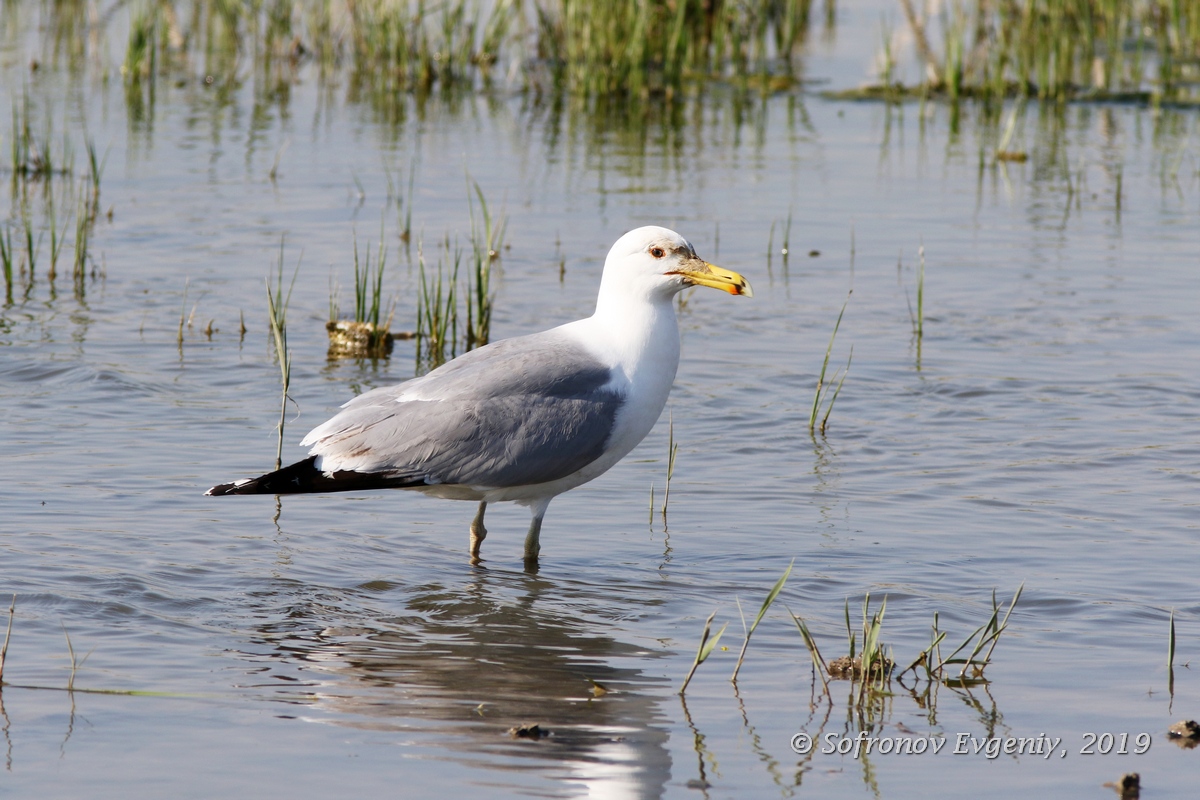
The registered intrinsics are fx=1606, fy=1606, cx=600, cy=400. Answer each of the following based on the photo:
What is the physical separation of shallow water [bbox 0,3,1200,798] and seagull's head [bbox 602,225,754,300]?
3.24ft

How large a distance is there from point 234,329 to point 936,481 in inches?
163

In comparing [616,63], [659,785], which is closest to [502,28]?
[616,63]

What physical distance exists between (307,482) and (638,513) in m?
1.55

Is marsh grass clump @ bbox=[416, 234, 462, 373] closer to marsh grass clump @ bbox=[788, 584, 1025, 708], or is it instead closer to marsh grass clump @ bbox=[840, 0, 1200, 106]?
marsh grass clump @ bbox=[788, 584, 1025, 708]

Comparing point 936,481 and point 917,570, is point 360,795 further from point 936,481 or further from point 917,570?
point 936,481

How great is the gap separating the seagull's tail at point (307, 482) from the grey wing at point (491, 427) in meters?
0.03

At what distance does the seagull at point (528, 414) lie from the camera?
18.7 feet

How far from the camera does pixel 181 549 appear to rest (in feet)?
19.2

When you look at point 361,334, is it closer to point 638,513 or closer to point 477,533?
point 638,513

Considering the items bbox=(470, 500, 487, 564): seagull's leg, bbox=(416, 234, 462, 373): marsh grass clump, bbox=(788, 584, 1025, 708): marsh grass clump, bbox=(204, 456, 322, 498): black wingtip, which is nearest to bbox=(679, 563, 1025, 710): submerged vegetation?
bbox=(788, 584, 1025, 708): marsh grass clump

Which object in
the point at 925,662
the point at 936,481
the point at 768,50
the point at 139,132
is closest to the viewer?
the point at 925,662

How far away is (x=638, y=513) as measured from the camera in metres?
6.56

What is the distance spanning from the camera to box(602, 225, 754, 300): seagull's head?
19.6 feet

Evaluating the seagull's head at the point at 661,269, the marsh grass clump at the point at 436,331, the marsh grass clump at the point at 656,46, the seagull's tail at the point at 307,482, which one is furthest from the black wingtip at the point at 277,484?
the marsh grass clump at the point at 656,46
